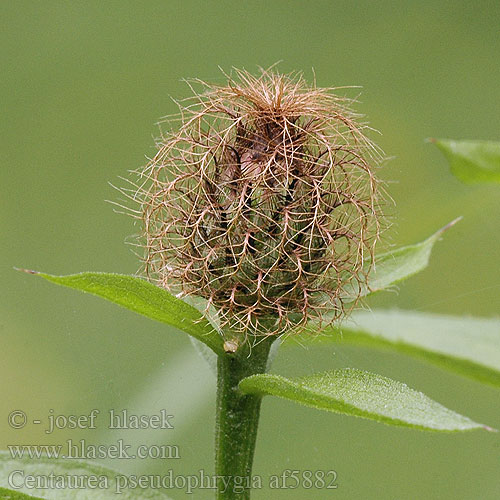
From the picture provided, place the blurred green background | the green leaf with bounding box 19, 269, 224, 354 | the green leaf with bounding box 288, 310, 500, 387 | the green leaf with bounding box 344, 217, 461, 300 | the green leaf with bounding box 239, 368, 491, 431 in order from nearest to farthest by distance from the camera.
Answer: the green leaf with bounding box 239, 368, 491, 431 → the green leaf with bounding box 19, 269, 224, 354 → the green leaf with bounding box 344, 217, 461, 300 → the green leaf with bounding box 288, 310, 500, 387 → the blurred green background

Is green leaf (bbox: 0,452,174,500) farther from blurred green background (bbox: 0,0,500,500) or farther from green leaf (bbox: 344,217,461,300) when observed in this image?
green leaf (bbox: 344,217,461,300)

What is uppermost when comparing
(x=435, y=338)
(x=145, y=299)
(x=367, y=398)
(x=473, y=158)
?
(x=473, y=158)

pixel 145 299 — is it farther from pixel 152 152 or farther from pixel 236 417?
pixel 152 152

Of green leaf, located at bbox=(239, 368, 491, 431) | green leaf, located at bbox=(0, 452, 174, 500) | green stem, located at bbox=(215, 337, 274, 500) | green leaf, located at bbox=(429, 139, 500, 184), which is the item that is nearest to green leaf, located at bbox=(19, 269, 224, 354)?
green stem, located at bbox=(215, 337, 274, 500)

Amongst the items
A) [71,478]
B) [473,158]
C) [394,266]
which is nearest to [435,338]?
[394,266]

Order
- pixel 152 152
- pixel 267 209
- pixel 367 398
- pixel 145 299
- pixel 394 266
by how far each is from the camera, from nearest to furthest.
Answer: pixel 367 398 < pixel 145 299 < pixel 267 209 < pixel 394 266 < pixel 152 152

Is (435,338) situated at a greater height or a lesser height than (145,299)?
greater
